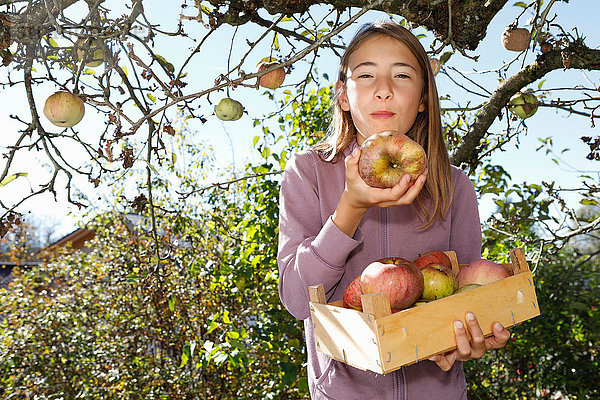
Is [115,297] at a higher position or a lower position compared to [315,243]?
higher

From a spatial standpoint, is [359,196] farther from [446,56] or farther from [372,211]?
[446,56]

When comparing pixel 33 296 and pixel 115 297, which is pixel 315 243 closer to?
pixel 115 297

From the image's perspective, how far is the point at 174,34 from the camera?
5.66 ft

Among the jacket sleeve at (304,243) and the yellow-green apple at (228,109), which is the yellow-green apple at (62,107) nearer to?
the yellow-green apple at (228,109)

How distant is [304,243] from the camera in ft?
4.26

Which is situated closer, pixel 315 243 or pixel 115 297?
A: pixel 315 243

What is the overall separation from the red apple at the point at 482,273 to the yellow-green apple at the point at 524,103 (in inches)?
50.0

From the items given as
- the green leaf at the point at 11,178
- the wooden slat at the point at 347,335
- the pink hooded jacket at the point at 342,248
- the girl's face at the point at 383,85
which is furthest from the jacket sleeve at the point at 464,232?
the green leaf at the point at 11,178

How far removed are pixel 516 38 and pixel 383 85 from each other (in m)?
1.29

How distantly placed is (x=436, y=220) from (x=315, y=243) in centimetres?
51

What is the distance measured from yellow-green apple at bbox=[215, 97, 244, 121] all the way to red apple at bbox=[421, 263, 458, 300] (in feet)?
3.49

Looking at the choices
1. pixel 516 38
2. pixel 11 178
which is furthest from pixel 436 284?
pixel 516 38

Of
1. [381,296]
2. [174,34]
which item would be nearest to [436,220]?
[381,296]

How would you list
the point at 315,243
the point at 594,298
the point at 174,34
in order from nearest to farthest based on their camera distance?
the point at 315,243
the point at 174,34
the point at 594,298
